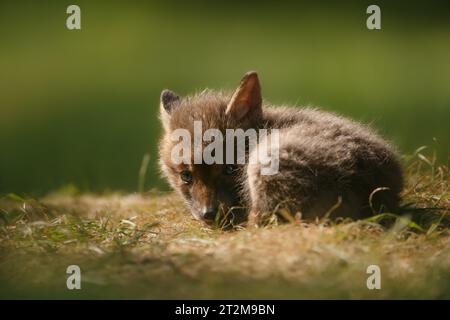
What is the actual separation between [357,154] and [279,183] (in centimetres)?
63

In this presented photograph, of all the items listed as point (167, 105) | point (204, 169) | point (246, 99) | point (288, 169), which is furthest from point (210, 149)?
point (167, 105)

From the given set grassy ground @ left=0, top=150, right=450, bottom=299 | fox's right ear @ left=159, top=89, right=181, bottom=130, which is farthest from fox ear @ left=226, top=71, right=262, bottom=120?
grassy ground @ left=0, top=150, right=450, bottom=299

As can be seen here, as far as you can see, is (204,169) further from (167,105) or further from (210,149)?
(167,105)

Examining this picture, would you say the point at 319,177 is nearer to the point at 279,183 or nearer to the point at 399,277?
the point at 279,183

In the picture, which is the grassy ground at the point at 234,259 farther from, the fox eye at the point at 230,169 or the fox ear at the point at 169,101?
the fox ear at the point at 169,101

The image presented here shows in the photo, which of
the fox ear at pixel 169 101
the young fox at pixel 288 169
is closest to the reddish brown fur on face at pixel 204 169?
the young fox at pixel 288 169

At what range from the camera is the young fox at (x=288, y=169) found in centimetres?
485

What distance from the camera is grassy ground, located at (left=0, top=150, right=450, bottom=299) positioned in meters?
3.93

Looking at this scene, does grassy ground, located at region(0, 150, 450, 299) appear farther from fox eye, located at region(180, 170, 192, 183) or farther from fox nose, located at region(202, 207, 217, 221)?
fox eye, located at region(180, 170, 192, 183)

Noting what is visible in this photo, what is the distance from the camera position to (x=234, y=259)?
13.9 feet

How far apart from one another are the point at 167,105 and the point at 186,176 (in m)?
0.98

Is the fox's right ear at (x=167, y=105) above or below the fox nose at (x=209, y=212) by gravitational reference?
above

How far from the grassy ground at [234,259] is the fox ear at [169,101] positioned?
1.28 metres
